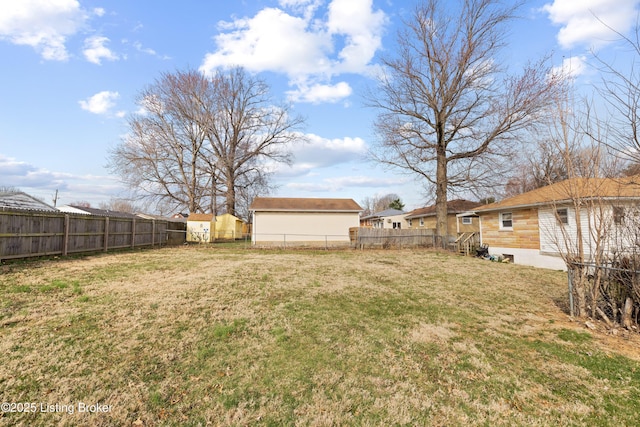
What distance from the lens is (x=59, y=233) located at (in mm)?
10484

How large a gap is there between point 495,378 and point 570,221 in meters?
11.5

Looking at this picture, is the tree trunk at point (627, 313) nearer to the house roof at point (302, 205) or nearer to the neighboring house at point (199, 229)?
the house roof at point (302, 205)

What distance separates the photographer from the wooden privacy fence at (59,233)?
8.80 metres

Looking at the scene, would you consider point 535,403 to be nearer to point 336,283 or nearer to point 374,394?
point 374,394

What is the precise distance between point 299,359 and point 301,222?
1693 centimetres

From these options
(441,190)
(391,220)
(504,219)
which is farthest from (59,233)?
(391,220)

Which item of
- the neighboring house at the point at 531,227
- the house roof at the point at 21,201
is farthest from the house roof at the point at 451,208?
the house roof at the point at 21,201

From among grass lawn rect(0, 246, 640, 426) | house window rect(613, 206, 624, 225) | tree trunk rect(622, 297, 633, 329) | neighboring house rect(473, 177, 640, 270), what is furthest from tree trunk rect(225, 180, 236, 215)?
tree trunk rect(622, 297, 633, 329)

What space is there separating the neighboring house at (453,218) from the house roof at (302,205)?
28.1ft

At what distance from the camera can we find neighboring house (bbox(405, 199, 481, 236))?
23.4 m

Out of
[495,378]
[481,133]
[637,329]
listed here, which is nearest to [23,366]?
[495,378]

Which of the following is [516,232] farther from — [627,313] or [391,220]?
[391,220]

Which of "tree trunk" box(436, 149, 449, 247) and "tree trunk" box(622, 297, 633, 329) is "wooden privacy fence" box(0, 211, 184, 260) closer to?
"tree trunk" box(622, 297, 633, 329)

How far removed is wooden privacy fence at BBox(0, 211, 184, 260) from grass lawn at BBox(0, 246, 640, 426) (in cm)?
350
